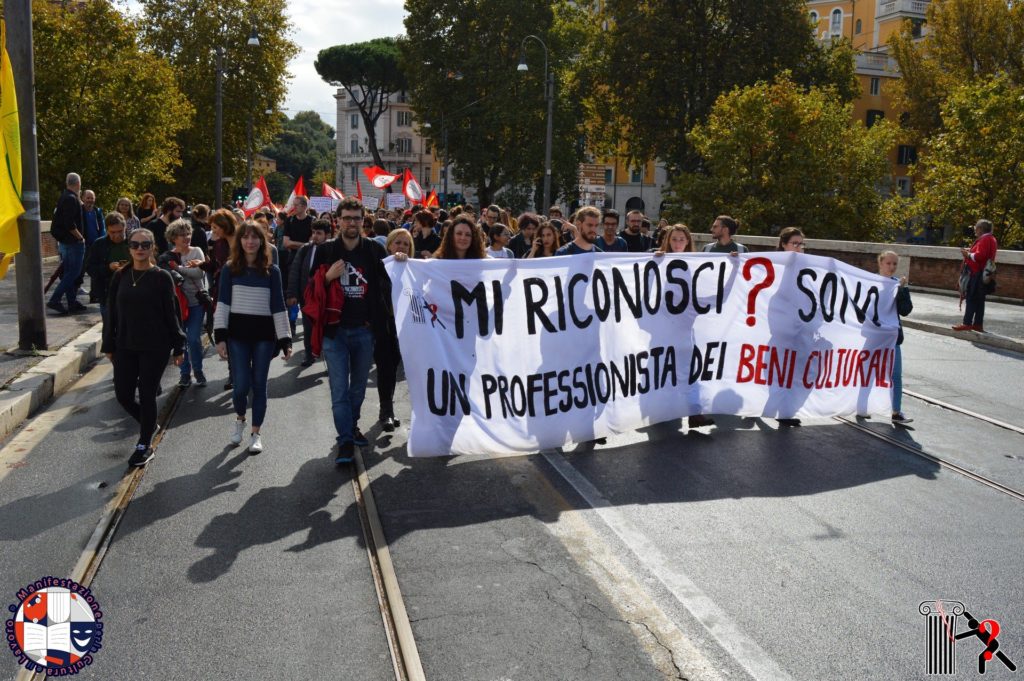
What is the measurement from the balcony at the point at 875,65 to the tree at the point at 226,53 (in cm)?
4190

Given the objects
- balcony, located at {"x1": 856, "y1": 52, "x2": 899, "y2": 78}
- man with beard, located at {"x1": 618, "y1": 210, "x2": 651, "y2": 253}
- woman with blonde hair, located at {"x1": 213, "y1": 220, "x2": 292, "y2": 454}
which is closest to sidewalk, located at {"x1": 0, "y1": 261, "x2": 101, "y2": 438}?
woman with blonde hair, located at {"x1": 213, "y1": 220, "x2": 292, "y2": 454}

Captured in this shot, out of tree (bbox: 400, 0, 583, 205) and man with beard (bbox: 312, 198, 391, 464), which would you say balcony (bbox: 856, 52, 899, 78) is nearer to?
tree (bbox: 400, 0, 583, 205)

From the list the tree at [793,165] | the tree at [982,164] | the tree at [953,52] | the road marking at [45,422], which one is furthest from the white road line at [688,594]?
the tree at [953,52]

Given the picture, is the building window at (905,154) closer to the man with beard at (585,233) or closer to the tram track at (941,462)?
the tram track at (941,462)

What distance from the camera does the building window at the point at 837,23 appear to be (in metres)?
84.0

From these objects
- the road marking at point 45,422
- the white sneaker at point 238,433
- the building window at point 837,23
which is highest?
the building window at point 837,23

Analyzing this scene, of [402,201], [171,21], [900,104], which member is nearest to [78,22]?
[402,201]

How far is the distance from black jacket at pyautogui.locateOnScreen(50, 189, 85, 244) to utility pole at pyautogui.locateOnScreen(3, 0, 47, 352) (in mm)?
3373

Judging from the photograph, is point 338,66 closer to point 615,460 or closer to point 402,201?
point 402,201

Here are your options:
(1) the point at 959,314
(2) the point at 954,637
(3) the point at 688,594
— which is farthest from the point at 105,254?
(1) the point at 959,314

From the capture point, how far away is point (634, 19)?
143 feet

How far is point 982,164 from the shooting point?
27.7 metres

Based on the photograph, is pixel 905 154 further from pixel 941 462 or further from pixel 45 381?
pixel 45 381

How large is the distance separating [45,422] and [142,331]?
2.01 metres
